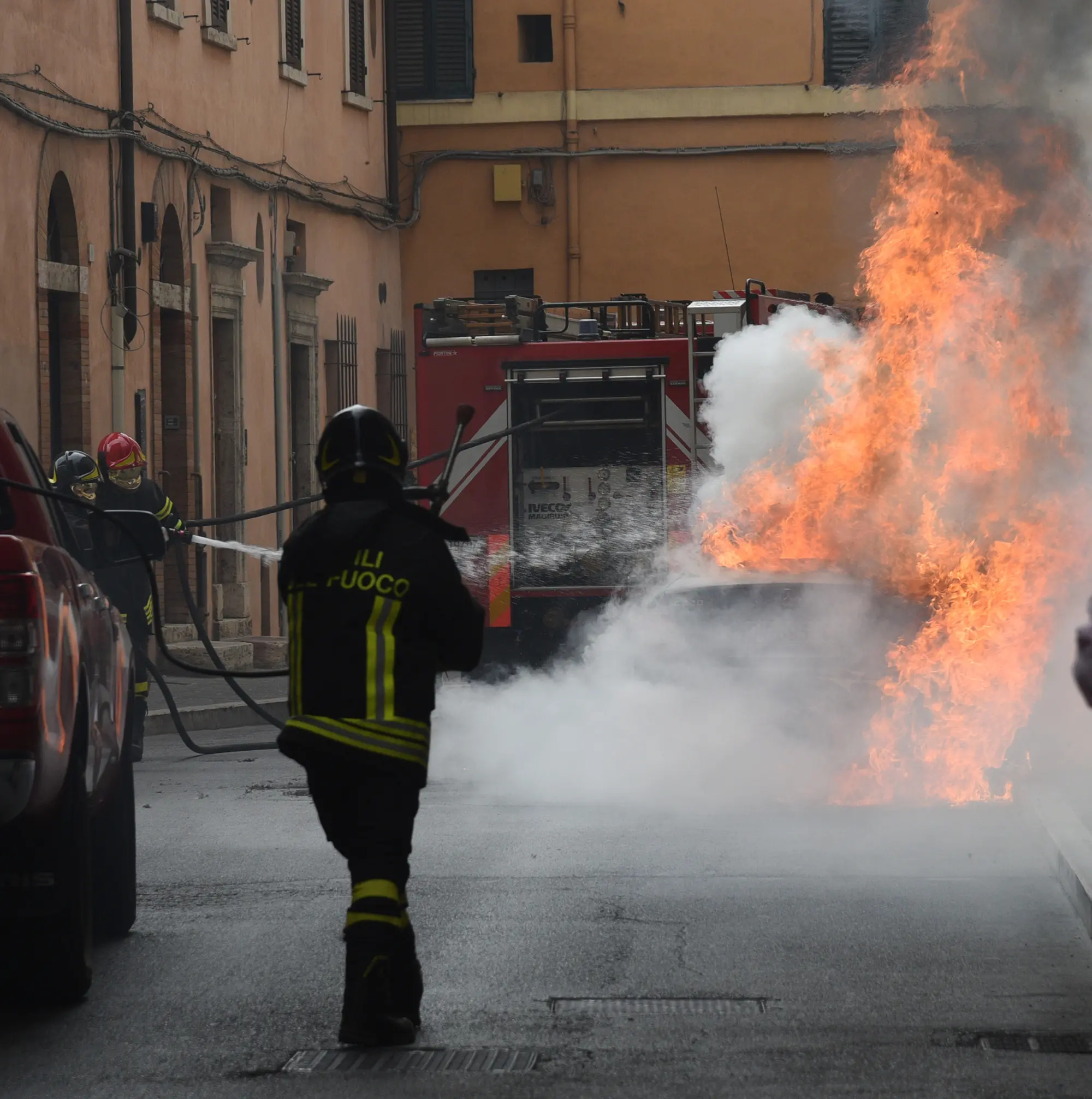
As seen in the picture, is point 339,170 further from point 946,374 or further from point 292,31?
point 946,374

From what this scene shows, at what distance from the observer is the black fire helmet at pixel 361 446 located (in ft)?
21.0

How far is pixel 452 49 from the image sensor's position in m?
32.3

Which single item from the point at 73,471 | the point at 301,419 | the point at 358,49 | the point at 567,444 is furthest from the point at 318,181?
the point at 73,471

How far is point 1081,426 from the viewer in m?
13.9

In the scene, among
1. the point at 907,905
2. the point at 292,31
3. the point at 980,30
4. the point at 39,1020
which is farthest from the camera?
the point at 292,31

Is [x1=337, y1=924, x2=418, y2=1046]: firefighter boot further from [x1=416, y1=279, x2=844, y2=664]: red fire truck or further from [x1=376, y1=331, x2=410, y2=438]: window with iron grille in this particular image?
[x1=376, y1=331, x2=410, y2=438]: window with iron grille

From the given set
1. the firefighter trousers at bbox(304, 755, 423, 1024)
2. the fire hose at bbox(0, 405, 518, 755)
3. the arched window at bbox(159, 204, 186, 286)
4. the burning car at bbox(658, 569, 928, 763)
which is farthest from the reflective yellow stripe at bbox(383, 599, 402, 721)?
the arched window at bbox(159, 204, 186, 286)

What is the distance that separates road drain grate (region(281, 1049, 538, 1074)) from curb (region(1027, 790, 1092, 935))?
8.75 ft

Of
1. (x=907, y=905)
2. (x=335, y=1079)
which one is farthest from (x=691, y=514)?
(x=335, y=1079)

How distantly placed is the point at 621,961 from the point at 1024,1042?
5.11ft

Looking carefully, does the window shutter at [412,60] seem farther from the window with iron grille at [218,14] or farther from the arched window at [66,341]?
the arched window at [66,341]

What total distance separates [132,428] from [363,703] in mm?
16223

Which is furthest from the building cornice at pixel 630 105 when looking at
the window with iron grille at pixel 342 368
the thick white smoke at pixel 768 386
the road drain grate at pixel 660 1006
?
the road drain grate at pixel 660 1006

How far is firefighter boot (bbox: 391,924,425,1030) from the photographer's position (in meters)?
6.15
